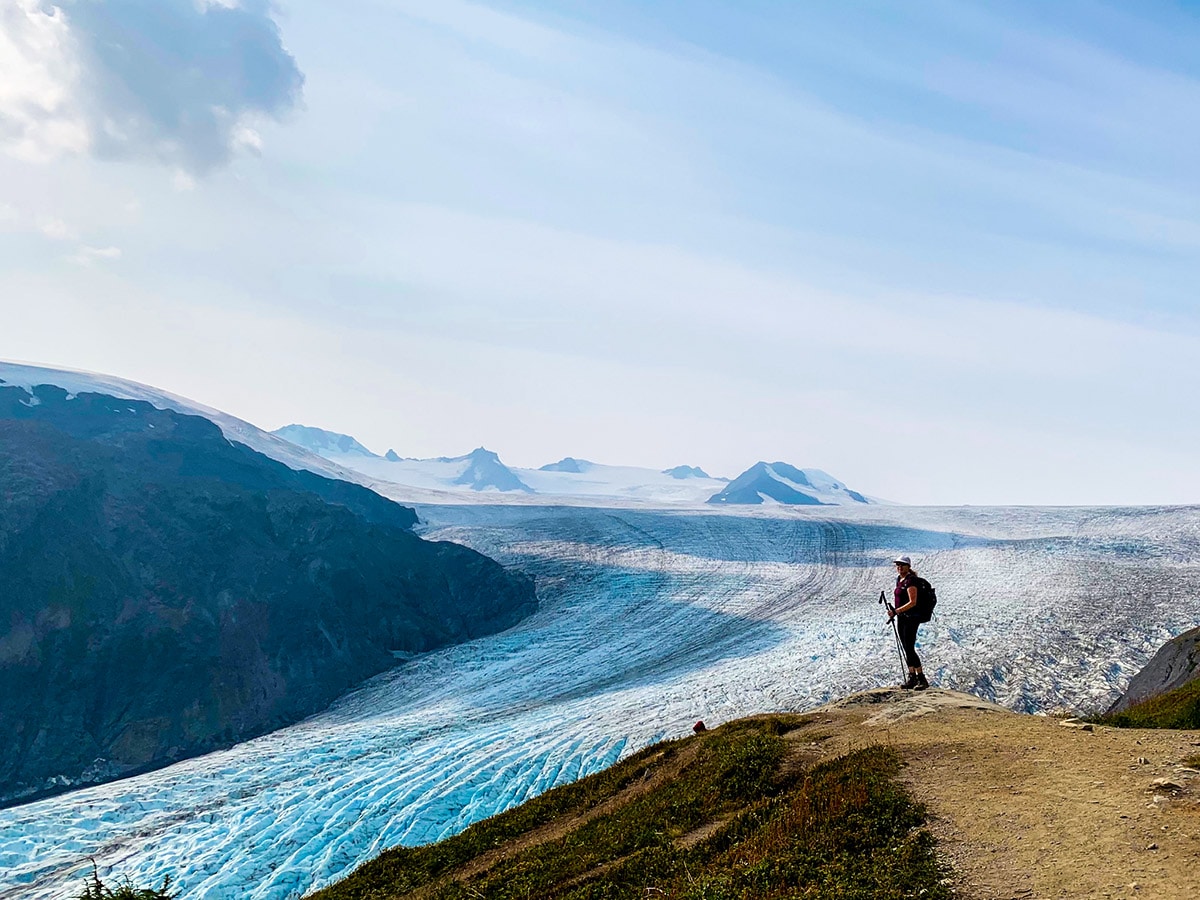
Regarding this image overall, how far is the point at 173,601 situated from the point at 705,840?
33578 mm

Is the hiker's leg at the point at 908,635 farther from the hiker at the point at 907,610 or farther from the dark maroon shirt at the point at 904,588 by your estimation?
the dark maroon shirt at the point at 904,588

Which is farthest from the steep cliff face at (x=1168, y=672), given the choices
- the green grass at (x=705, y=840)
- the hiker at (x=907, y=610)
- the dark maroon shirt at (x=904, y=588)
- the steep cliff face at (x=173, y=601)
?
the steep cliff face at (x=173, y=601)

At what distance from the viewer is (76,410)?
51750 mm

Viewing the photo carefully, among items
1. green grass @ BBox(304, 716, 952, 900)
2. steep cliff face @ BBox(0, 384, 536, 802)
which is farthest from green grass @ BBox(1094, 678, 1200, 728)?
steep cliff face @ BBox(0, 384, 536, 802)

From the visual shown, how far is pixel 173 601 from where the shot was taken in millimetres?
35844

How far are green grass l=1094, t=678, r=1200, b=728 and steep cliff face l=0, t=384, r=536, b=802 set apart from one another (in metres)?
28.0

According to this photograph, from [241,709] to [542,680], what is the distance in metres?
12.0

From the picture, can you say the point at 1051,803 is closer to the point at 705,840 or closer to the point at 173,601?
the point at 705,840

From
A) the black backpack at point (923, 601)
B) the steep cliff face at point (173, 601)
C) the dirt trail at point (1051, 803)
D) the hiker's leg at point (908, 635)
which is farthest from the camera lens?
the steep cliff face at point (173, 601)

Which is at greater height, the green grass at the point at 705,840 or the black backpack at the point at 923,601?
the black backpack at the point at 923,601

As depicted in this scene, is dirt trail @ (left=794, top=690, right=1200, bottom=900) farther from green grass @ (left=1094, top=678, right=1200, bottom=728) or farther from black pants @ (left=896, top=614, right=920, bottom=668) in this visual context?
green grass @ (left=1094, top=678, right=1200, bottom=728)

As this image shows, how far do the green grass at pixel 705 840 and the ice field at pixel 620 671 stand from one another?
8324 millimetres

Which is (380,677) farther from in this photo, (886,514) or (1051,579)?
(886,514)

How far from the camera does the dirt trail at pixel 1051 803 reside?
612 cm
